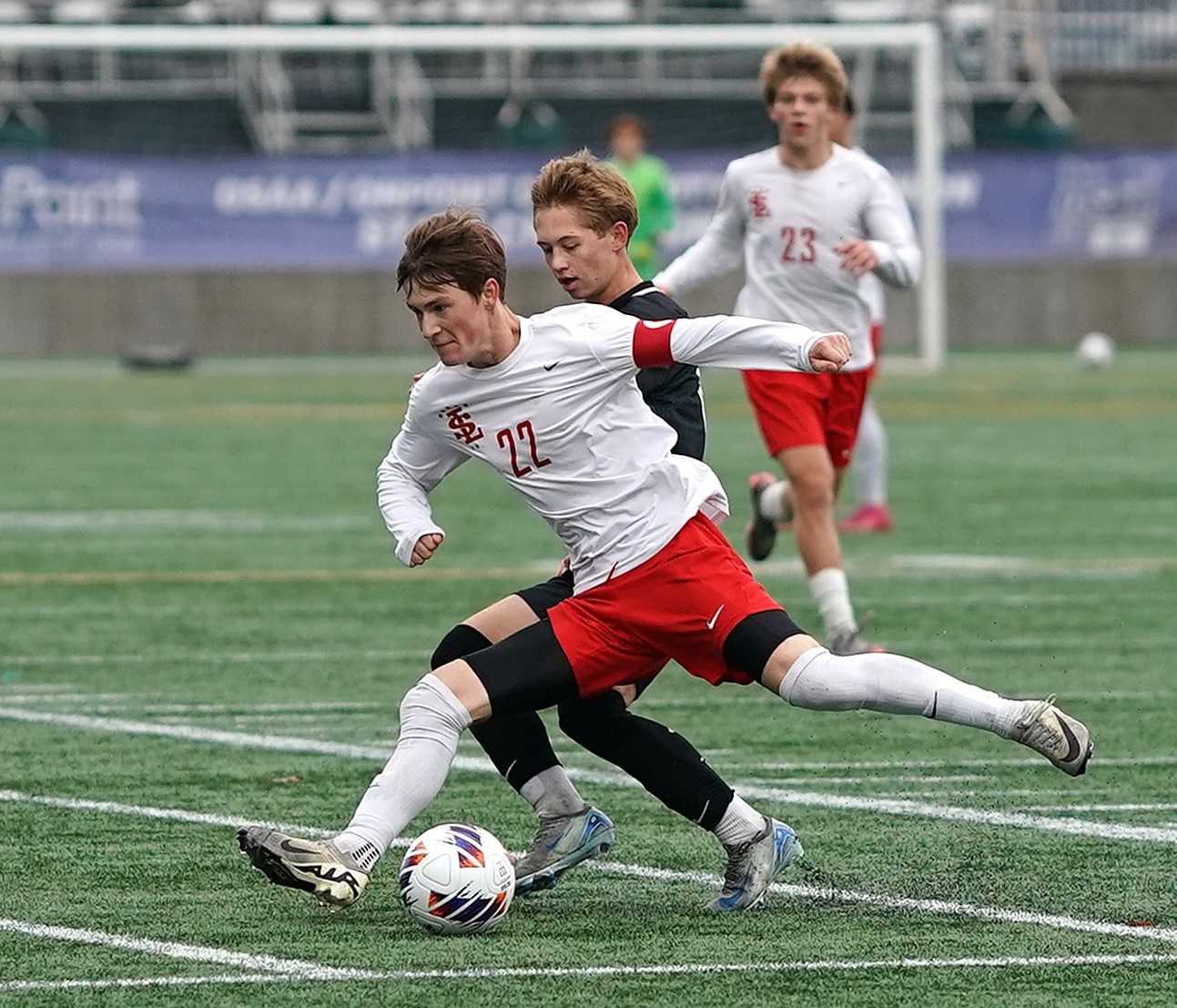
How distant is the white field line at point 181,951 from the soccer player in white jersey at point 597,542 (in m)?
0.31

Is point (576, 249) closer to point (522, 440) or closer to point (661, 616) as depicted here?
point (522, 440)

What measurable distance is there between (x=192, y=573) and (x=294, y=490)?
4347mm

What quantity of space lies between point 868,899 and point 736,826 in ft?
1.04

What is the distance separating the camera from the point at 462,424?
5.79 meters

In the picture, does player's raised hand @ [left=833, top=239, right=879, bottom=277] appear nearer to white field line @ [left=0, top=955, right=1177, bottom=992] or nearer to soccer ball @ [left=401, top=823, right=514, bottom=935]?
soccer ball @ [left=401, top=823, right=514, bottom=935]

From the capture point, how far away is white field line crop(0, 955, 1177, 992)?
16.3ft

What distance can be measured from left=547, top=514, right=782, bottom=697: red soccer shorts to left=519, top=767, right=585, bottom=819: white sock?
374 mm

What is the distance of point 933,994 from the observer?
4844 millimetres

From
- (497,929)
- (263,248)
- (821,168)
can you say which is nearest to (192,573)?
(821,168)

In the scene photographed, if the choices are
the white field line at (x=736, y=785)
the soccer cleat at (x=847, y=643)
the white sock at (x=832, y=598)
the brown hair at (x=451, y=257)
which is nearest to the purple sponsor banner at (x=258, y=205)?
the white sock at (x=832, y=598)

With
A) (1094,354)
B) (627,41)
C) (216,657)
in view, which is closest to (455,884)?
(216,657)

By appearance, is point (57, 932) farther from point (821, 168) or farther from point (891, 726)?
point (821, 168)

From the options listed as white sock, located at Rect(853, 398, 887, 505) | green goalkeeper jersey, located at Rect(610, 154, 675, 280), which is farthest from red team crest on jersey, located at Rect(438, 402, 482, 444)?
green goalkeeper jersey, located at Rect(610, 154, 675, 280)

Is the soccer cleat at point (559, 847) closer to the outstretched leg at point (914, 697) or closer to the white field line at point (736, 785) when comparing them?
the outstretched leg at point (914, 697)
